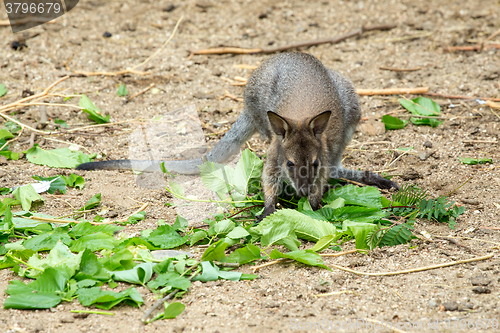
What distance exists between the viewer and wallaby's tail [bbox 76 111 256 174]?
4125 millimetres

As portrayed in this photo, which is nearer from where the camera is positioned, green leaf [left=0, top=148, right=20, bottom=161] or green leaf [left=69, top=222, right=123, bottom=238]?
green leaf [left=69, top=222, right=123, bottom=238]

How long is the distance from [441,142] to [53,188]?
3.70 metres

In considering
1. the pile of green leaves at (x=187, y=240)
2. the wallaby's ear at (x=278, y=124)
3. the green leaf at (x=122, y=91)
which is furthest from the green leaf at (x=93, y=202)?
the green leaf at (x=122, y=91)

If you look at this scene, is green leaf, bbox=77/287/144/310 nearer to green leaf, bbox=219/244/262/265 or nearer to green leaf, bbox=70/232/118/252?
green leaf, bbox=70/232/118/252

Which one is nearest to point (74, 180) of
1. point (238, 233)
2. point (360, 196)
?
point (238, 233)

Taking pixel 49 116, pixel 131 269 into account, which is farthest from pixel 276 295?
pixel 49 116

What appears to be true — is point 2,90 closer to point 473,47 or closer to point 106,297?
point 106,297

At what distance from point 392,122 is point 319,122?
1.78m

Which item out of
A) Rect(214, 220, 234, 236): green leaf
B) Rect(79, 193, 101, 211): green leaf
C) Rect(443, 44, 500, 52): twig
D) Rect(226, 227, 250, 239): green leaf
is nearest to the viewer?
Rect(226, 227, 250, 239): green leaf

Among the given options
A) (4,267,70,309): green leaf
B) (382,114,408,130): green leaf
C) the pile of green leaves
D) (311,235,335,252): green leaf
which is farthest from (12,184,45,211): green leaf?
(382,114,408,130): green leaf

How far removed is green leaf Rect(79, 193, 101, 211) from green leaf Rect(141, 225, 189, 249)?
2.51 ft

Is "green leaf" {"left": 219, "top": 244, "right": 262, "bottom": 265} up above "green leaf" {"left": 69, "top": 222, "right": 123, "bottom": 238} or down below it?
below

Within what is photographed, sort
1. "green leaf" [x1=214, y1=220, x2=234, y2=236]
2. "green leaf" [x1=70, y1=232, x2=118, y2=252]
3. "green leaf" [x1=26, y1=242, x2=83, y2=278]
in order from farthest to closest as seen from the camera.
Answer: "green leaf" [x1=214, y1=220, x2=234, y2=236] → "green leaf" [x1=70, y1=232, x2=118, y2=252] → "green leaf" [x1=26, y1=242, x2=83, y2=278]

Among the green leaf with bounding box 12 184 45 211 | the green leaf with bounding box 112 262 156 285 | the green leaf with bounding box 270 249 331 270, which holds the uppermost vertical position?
the green leaf with bounding box 12 184 45 211
